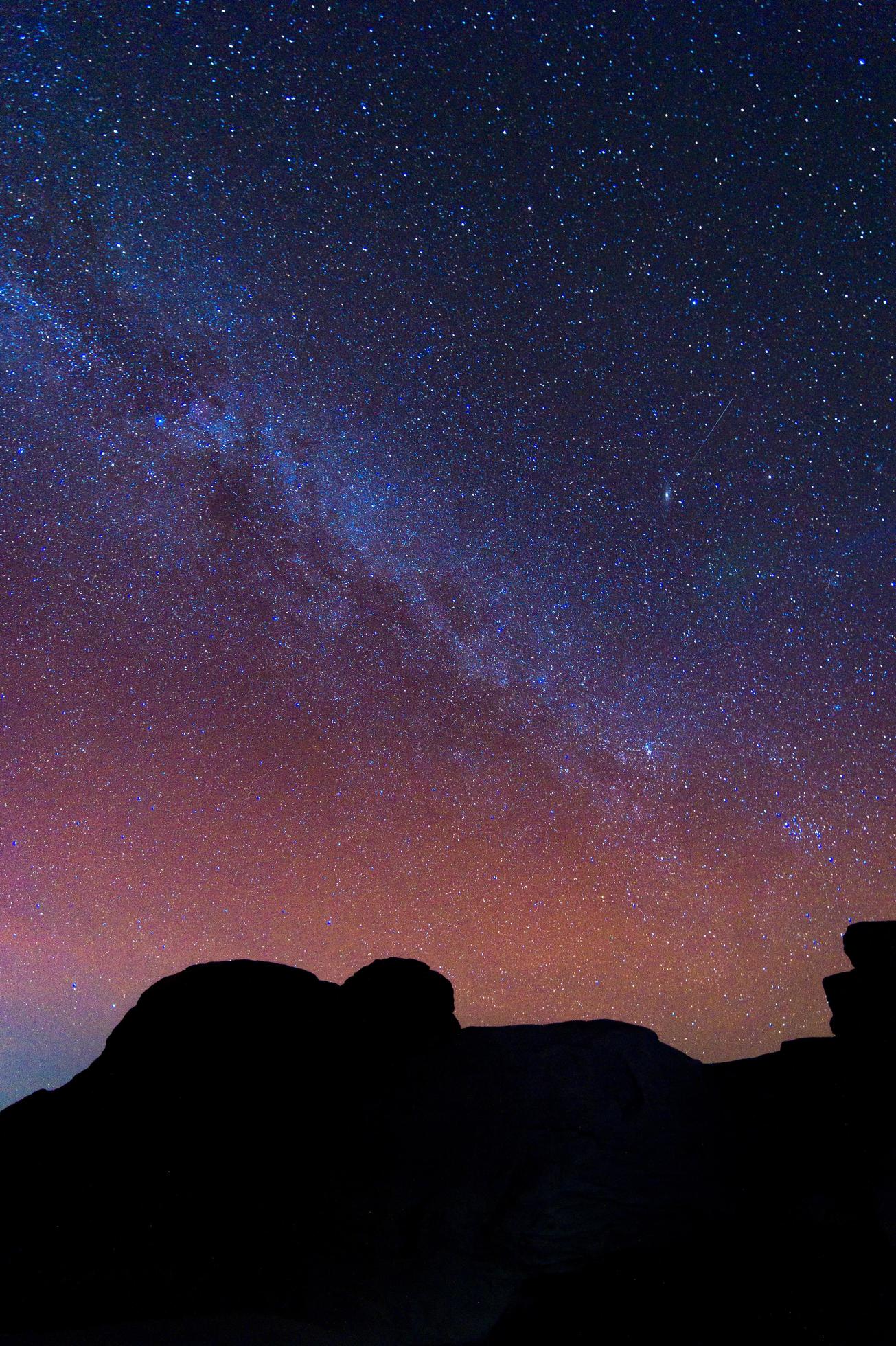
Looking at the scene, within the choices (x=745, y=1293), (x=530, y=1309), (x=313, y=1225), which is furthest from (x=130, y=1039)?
(x=745, y=1293)

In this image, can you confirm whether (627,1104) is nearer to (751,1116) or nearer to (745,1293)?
(751,1116)

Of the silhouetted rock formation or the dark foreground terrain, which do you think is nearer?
the dark foreground terrain

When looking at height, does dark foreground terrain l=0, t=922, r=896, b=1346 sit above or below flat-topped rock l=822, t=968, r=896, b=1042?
below

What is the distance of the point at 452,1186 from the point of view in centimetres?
1020

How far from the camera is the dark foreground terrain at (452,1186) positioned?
28.4 ft

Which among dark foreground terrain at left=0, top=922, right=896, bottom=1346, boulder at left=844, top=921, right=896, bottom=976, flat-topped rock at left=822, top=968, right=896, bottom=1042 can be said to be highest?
boulder at left=844, top=921, right=896, bottom=976

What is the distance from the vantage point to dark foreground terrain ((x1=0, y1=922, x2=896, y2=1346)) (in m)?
8.66

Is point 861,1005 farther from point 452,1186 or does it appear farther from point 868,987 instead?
point 452,1186

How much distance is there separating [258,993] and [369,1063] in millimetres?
2204

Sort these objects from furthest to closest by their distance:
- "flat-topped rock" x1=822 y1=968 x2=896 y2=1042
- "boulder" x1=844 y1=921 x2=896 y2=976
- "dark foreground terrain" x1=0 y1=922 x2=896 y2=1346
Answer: "boulder" x1=844 y1=921 x2=896 y2=976 → "flat-topped rock" x1=822 y1=968 x2=896 y2=1042 → "dark foreground terrain" x1=0 y1=922 x2=896 y2=1346

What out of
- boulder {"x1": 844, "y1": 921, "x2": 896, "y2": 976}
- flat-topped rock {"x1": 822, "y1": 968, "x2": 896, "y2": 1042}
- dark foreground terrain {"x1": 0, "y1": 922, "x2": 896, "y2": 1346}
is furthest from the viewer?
boulder {"x1": 844, "y1": 921, "x2": 896, "y2": 976}

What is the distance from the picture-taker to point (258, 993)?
12797 mm

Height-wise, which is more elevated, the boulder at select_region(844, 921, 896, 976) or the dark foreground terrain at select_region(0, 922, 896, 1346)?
the boulder at select_region(844, 921, 896, 976)

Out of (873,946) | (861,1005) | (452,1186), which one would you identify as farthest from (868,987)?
(452,1186)
